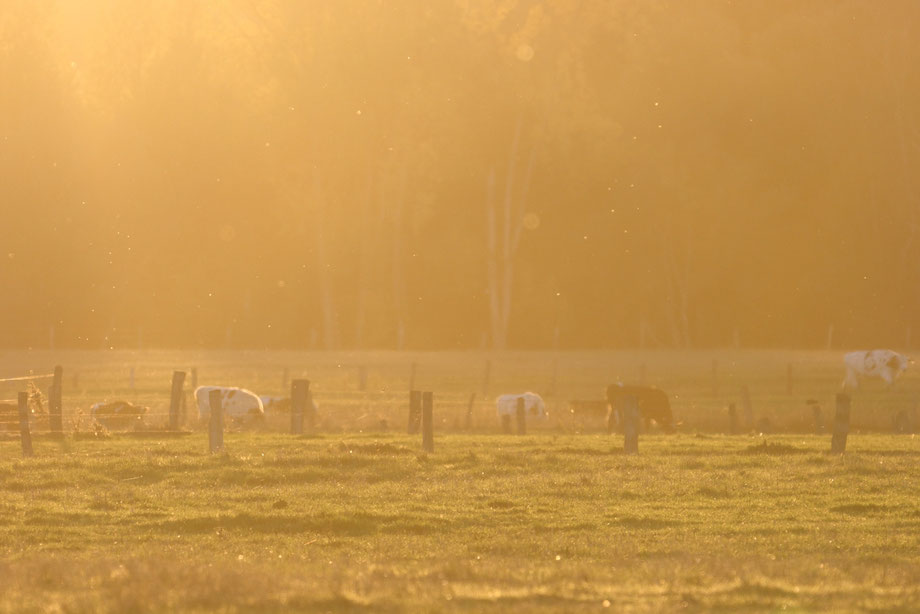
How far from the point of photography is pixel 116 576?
33.8ft

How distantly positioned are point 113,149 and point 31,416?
156 feet

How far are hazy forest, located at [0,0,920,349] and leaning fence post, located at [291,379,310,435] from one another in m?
37.5

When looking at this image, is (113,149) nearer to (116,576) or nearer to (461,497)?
(461,497)

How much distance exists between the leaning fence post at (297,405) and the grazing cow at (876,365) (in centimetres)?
2427

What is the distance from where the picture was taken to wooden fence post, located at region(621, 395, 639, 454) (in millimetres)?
22578

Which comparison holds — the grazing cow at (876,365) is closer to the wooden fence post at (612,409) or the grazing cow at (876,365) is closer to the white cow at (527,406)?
the wooden fence post at (612,409)

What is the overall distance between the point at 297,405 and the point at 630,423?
7541mm

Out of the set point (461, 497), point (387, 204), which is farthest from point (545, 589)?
point (387, 204)

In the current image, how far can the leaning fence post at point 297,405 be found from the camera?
27.5 metres

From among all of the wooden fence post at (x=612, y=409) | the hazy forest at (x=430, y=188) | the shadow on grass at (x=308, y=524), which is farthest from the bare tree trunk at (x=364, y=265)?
the shadow on grass at (x=308, y=524)

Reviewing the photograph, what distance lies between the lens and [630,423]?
22.8 m

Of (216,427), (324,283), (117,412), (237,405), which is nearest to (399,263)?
(324,283)

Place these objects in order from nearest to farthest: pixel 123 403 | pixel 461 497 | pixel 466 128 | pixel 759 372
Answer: pixel 461 497 < pixel 123 403 < pixel 759 372 < pixel 466 128

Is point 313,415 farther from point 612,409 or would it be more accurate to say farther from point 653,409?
point 653,409
